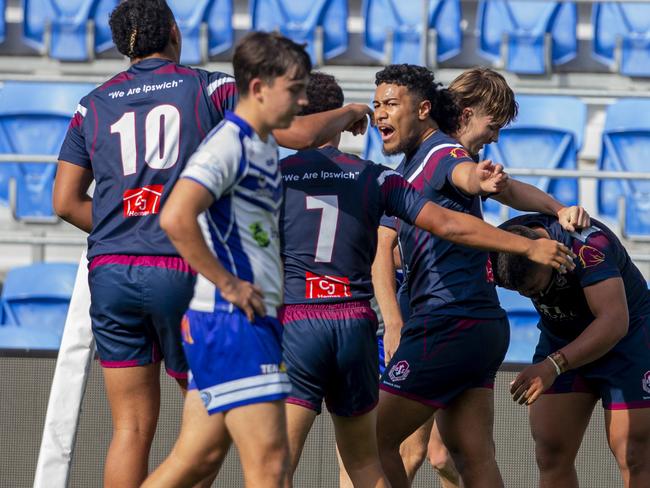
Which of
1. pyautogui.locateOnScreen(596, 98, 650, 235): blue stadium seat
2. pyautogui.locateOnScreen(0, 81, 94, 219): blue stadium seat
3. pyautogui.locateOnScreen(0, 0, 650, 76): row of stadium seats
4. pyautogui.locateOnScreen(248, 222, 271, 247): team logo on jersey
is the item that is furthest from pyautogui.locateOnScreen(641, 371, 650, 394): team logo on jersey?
pyautogui.locateOnScreen(0, 81, 94, 219): blue stadium seat

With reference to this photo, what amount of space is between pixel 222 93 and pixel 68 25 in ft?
21.6

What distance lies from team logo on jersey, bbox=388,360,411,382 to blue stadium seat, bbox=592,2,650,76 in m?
6.44

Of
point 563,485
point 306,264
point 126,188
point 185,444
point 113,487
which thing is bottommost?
point 563,485

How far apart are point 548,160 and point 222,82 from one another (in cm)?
549

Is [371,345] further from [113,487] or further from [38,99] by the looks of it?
[38,99]

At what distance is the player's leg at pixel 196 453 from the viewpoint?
3.17 metres

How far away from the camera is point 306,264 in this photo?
367 centimetres

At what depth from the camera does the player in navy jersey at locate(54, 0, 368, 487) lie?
362 cm

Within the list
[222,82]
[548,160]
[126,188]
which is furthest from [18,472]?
[548,160]

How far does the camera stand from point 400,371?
13.0ft

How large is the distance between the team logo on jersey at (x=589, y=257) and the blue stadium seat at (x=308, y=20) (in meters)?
5.94

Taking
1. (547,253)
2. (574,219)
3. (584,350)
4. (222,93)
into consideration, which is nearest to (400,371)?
(584,350)

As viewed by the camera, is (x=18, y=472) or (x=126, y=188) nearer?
(x=126, y=188)

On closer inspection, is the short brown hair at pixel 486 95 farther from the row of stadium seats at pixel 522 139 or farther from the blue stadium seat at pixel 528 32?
the blue stadium seat at pixel 528 32
